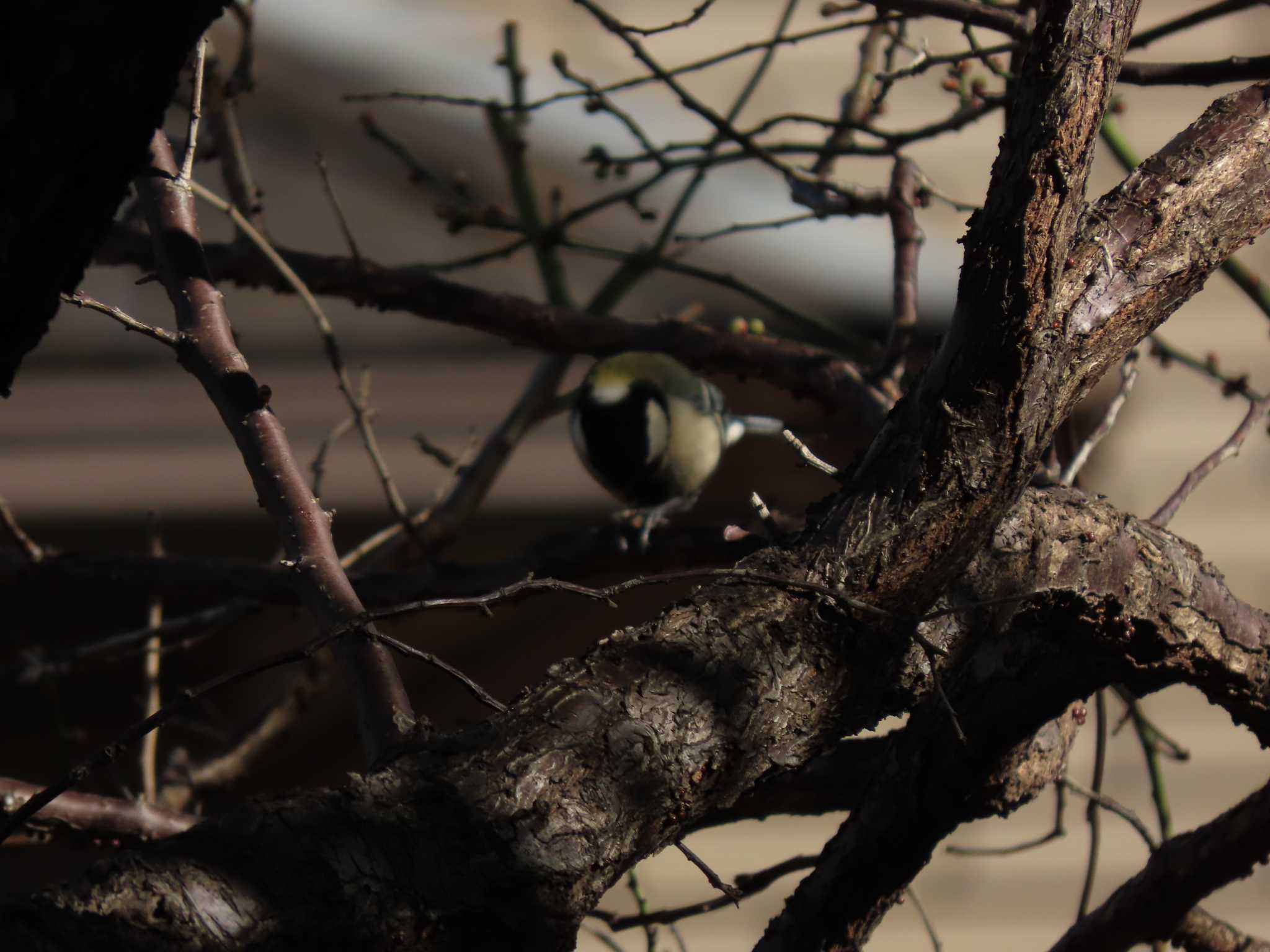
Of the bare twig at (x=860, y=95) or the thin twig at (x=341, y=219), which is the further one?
the bare twig at (x=860, y=95)

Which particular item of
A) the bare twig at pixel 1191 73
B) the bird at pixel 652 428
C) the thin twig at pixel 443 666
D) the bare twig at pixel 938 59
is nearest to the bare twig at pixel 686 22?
the bare twig at pixel 938 59

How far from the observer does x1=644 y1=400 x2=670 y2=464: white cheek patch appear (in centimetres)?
388

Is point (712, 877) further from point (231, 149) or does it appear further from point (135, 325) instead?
point (231, 149)

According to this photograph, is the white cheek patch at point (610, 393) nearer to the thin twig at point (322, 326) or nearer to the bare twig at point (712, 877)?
the thin twig at point (322, 326)

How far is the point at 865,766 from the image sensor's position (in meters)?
1.69

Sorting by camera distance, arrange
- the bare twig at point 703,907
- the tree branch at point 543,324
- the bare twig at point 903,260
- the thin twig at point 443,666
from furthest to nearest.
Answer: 1. the bare twig at point 903,260
2. the tree branch at point 543,324
3. the bare twig at point 703,907
4. the thin twig at point 443,666

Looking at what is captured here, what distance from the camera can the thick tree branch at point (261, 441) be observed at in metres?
1.06

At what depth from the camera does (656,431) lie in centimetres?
392

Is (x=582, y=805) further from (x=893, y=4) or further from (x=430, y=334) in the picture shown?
(x=430, y=334)

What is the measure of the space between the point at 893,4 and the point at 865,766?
996 mm

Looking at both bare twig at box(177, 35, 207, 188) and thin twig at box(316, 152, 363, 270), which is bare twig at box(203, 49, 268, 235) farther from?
bare twig at box(177, 35, 207, 188)

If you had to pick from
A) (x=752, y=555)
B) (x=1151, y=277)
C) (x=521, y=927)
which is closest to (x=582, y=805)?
(x=521, y=927)

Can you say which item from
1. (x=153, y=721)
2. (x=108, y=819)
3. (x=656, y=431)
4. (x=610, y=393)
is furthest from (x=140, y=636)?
(x=656, y=431)

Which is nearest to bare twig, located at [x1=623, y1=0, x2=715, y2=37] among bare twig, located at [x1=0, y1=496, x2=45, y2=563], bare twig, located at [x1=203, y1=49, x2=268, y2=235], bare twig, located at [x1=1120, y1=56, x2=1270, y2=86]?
bare twig, located at [x1=1120, y1=56, x2=1270, y2=86]
